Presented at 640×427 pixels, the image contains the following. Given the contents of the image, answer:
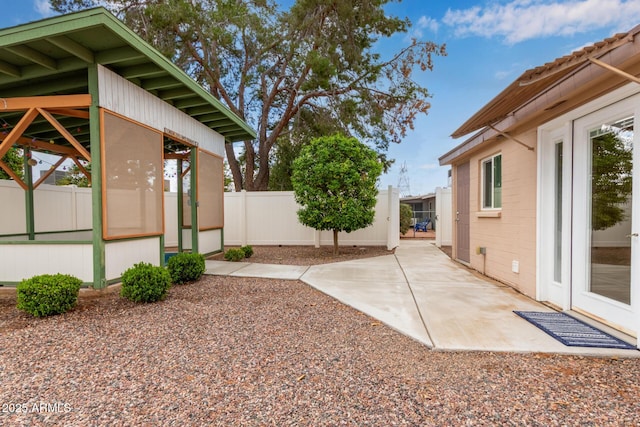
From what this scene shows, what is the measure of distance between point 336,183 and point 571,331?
17.6ft

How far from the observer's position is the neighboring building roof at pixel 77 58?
3699mm

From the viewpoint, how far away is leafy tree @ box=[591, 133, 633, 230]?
3012 mm

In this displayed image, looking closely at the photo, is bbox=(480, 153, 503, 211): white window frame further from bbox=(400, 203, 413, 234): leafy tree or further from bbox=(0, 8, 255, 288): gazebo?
bbox=(400, 203, 413, 234): leafy tree

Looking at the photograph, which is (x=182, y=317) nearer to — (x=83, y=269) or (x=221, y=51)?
Result: (x=83, y=269)

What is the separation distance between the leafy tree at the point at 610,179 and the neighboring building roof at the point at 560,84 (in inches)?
20.5

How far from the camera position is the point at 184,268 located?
17.4 ft

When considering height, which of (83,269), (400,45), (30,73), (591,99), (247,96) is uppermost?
(400,45)

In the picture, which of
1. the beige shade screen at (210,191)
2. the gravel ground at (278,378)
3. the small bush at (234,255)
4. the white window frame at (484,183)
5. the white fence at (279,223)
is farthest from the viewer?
the white fence at (279,223)

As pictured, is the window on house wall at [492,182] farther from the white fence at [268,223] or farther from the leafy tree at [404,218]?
the leafy tree at [404,218]

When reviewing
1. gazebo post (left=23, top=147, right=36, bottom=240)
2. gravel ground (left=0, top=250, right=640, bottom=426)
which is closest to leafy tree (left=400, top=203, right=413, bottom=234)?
gravel ground (left=0, top=250, right=640, bottom=426)

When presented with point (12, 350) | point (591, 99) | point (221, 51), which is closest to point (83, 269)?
point (12, 350)

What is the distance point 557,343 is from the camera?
2836mm

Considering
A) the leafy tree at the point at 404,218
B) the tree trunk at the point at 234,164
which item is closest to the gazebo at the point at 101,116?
the tree trunk at the point at 234,164

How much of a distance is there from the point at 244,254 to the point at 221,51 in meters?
8.46
